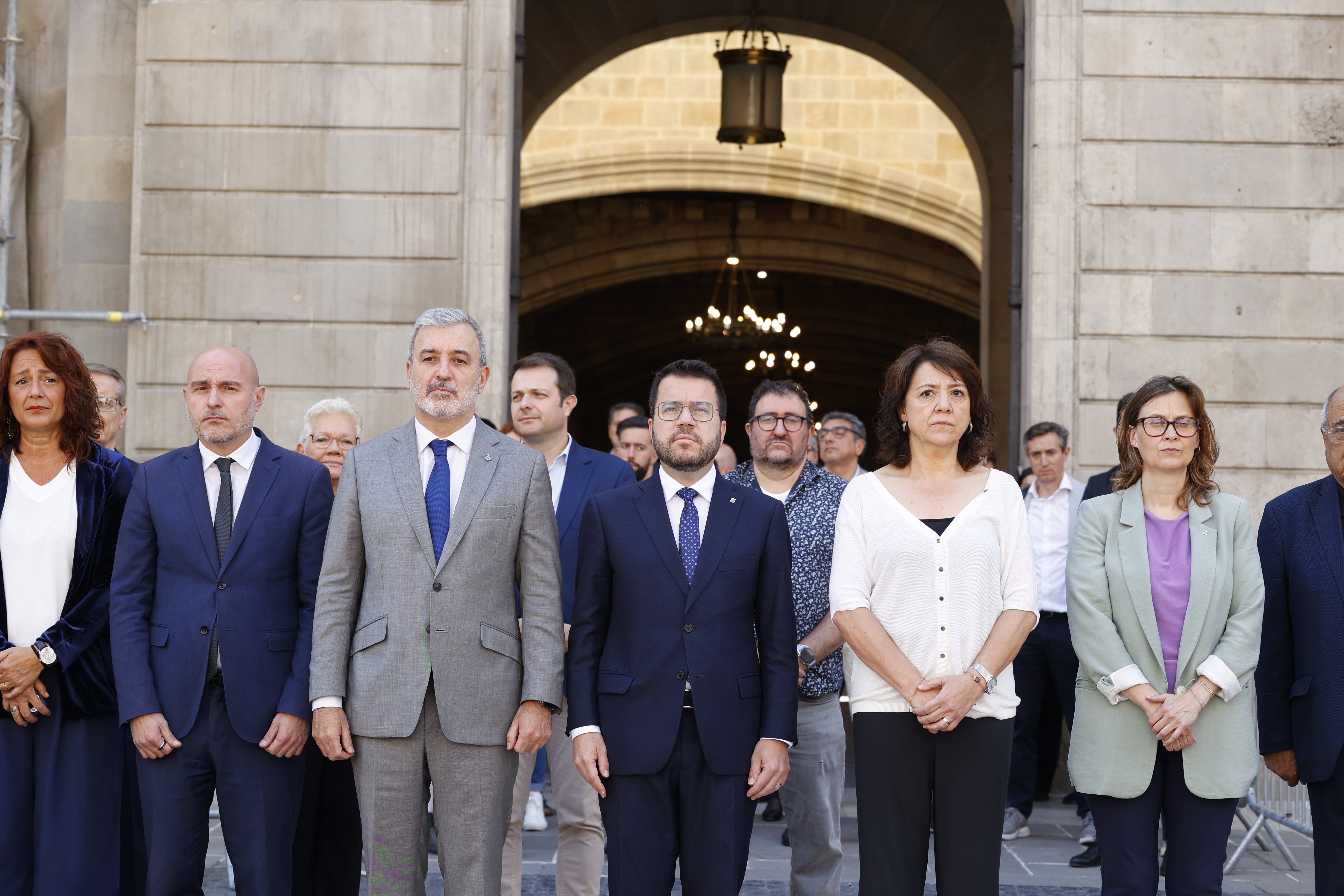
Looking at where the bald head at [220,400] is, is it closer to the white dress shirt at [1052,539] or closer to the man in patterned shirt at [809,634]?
the man in patterned shirt at [809,634]

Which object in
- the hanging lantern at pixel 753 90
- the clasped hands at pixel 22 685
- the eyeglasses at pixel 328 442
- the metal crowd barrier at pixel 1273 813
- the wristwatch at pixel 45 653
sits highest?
the hanging lantern at pixel 753 90

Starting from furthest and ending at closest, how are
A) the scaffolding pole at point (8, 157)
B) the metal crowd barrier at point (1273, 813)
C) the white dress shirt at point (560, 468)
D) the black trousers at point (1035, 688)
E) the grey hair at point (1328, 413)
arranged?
the scaffolding pole at point (8, 157) → the black trousers at point (1035, 688) → the metal crowd barrier at point (1273, 813) → the white dress shirt at point (560, 468) → the grey hair at point (1328, 413)

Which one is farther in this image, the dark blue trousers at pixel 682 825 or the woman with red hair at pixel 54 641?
the woman with red hair at pixel 54 641

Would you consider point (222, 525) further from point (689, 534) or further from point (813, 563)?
point (813, 563)

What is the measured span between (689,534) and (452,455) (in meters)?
0.67

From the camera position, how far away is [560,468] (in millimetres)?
4828

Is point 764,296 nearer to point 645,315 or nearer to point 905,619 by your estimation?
point 645,315

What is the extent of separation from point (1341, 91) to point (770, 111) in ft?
14.9

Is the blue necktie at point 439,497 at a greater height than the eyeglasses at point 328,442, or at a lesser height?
lesser

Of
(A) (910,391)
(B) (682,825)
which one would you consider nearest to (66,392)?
(B) (682,825)

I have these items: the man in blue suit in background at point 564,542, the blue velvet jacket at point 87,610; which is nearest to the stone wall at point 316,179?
the man in blue suit in background at point 564,542

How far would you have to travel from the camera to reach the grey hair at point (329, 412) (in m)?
5.14

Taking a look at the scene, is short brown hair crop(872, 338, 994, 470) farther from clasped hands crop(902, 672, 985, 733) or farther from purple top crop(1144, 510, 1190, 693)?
clasped hands crop(902, 672, 985, 733)

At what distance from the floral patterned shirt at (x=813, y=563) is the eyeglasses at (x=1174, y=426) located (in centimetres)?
88
